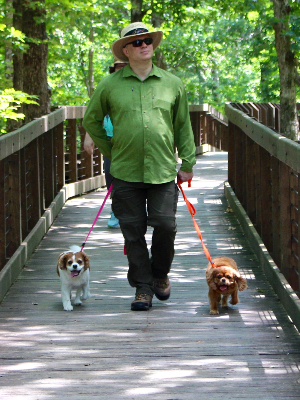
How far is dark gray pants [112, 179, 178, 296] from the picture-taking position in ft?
18.3

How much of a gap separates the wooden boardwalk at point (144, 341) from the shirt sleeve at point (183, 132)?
3.81 feet

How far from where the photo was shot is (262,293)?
20.3ft

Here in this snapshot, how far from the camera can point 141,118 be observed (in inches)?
213

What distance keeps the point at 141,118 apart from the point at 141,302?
141 cm

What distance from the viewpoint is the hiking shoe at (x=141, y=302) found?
18.7ft

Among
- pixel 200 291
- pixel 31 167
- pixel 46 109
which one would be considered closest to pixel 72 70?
pixel 46 109

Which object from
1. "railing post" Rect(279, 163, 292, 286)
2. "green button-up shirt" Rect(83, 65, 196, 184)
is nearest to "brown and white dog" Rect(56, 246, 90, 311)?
"green button-up shirt" Rect(83, 65, 196, 184)

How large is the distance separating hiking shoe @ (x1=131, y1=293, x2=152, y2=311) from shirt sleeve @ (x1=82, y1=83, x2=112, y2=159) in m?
1.12

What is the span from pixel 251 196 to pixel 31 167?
2.51 metres

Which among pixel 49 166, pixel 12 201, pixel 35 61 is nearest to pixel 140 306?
pixel 12 201

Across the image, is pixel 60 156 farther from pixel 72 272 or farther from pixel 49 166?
pixel 72 272

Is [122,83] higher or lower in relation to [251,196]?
higher

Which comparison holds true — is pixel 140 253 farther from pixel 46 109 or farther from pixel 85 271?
pixel 46 109

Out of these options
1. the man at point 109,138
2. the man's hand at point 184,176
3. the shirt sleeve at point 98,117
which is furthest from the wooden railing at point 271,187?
the man at point 109,138
